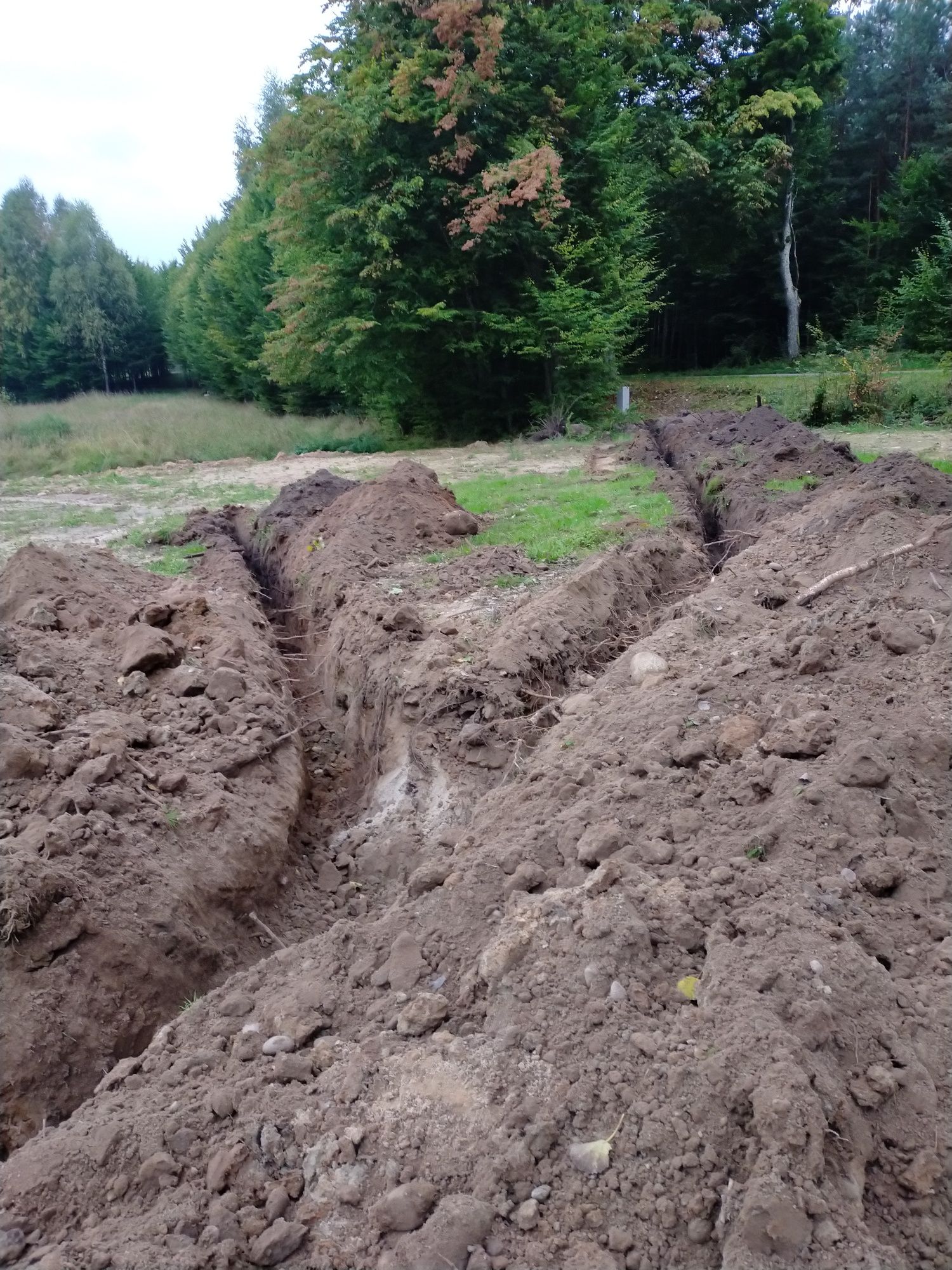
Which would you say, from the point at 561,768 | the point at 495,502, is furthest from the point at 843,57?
the point at 561,768

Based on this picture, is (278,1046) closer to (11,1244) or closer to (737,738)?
(11,1244)

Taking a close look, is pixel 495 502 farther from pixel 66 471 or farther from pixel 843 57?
pixel 843 57

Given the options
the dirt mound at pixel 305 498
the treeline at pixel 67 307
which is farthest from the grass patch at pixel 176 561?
the treeline at pixel 67 307

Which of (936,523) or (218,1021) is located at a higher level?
(936,523)

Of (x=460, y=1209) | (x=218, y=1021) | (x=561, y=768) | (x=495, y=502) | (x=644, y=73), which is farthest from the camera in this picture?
(x=644, y=73)

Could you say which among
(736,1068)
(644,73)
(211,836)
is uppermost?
(644,73)

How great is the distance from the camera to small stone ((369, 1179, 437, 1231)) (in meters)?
1.97

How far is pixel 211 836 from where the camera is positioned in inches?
175

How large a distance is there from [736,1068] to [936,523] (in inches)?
176

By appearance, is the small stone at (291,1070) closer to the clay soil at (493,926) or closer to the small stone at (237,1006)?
the clay soil at (493,926)

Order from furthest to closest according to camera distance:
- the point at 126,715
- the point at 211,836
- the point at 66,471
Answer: the point at 66,471 → the point at 126,715 → the point at 211,836

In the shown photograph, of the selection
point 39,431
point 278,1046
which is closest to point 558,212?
point 39,431

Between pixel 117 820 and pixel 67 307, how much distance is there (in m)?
40.9

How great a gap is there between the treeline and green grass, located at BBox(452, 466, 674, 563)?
92.4 ft
